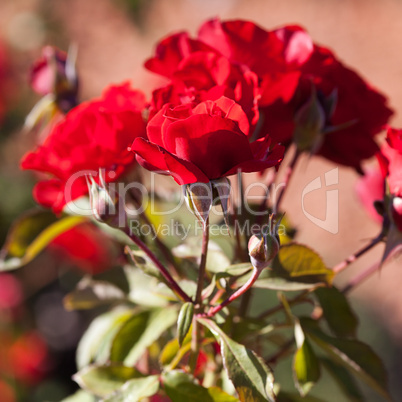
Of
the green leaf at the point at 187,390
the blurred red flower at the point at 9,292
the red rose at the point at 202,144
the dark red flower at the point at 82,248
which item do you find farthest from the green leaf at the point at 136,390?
the blurred red flower at the point at 9,292

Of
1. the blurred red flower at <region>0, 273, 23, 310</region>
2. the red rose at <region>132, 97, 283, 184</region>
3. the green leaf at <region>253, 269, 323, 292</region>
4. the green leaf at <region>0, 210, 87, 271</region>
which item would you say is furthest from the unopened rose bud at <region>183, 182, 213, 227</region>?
the blurred red flower at <region>0, 273, 23, 310</region>

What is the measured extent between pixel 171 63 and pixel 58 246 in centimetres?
134

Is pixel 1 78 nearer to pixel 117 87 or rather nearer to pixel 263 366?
pixel 117 87

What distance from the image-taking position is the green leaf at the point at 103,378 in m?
0.60

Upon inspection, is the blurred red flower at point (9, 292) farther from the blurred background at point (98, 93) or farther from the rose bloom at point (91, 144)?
the rose bloom at point (91, 144)

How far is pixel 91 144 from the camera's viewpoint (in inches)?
23.0

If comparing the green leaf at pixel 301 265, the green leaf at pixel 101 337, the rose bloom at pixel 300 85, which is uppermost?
the rose bloom at pixel 300 85

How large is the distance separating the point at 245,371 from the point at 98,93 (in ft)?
12.3

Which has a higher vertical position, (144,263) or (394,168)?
(394,168)

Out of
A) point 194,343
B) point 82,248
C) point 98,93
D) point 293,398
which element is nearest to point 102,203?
point 194,343

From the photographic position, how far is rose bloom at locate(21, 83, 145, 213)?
582 mm

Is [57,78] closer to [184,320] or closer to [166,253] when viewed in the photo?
[166,253]

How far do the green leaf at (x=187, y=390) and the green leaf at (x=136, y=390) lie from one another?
0.05ft

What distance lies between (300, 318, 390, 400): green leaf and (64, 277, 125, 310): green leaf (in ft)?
0.83
